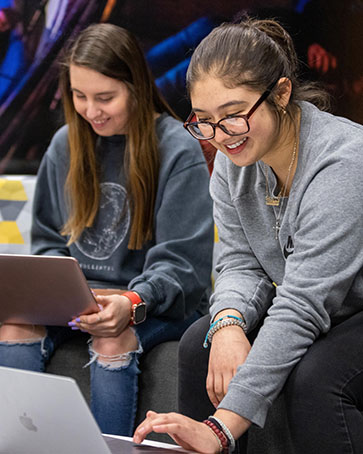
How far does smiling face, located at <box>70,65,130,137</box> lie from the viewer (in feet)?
6.11

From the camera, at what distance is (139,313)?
174cm

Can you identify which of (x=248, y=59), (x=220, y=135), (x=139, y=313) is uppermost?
(x=248, y=59)

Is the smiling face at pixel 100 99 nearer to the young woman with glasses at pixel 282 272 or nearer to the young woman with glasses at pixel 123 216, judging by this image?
the young woman with glasses at pixel 123 216

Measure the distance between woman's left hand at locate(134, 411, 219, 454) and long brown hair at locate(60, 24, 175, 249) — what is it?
873 mm

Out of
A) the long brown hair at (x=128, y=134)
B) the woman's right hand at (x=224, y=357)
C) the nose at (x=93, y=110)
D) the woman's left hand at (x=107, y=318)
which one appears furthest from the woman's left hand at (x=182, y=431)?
the nose at (x=93, y=110)

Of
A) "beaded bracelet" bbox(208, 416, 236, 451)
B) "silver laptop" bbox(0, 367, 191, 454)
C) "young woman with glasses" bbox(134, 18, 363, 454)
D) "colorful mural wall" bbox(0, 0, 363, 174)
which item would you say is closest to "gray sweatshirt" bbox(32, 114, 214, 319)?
"young woman with glasses" bbox(134, 18, 363, 454)

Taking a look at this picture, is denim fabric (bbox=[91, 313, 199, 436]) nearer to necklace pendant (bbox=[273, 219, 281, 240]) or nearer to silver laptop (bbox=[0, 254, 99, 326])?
silver laptop (bbox=[0, 254, 99, 326])

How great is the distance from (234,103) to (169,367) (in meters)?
0.78

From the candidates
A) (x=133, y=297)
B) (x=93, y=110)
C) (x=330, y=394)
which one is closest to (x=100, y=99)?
(x=93, y=110)

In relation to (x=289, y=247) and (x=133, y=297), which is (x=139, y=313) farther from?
(x=289, y=247)

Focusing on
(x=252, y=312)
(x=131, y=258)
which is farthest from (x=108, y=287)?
(x=252, y=312)

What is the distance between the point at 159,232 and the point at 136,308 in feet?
0.83

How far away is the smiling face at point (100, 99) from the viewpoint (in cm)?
186

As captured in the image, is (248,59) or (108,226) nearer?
(248,59)
